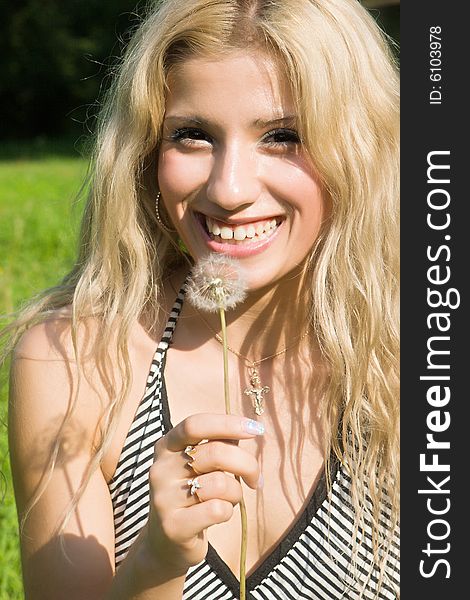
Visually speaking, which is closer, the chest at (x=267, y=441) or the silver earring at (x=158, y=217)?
the chest at (x=267, y=441)

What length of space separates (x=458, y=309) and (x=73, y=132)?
2136 cm

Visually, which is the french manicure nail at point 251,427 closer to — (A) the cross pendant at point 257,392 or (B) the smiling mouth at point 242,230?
(B) the smiling mouth at point 242,230

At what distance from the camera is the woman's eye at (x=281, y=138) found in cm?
224

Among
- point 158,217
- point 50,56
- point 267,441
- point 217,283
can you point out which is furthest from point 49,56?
point 217,283

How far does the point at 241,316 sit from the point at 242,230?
0.35 metres

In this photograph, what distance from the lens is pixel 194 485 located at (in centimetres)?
171

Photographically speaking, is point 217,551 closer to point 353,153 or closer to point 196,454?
point 196,454

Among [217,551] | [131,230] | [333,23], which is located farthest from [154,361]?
[333,23]

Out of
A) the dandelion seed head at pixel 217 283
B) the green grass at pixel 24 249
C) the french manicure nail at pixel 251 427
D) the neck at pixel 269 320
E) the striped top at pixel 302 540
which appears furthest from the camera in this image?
the green grass at pixel 24 249

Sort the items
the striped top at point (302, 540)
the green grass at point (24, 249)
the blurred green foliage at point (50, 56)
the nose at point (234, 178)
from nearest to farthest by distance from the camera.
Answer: the nose at point (234, 178), the striped top at point (302, 540), the green grass at point (24, 249), the blurred green foliage at point (50, 56)

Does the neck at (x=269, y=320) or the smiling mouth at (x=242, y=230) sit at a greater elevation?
the smiling mouth at (x=242, y=230)

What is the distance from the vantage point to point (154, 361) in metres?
2.46

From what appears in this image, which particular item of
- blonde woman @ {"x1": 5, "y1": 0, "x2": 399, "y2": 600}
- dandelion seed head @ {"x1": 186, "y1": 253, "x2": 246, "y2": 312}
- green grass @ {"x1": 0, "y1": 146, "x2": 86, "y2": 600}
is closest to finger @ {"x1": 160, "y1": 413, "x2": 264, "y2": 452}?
dandelion seed head @ {"x1": 186, "y1": 253, "x2": 246, "y2": 312}

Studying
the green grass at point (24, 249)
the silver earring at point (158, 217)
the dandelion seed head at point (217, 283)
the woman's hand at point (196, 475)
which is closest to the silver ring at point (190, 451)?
the woman's hand at point (196, 475)
